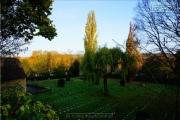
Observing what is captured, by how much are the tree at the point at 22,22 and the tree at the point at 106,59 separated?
13299 millimetres

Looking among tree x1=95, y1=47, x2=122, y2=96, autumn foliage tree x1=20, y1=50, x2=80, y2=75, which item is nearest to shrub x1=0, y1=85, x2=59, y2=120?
tree x1=95, y1=47, x2=122, y2=96

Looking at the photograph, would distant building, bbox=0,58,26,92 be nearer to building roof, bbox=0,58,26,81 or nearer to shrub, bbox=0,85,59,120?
building roof, bbox=0,58,26,81

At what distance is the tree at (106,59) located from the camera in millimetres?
20997

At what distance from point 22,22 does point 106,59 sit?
14455 mm

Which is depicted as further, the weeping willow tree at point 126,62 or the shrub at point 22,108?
the weeping willow tree at point 126,62

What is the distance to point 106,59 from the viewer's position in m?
21.0

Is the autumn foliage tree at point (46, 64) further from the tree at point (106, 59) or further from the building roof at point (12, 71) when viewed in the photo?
the tree at point (106, 59)

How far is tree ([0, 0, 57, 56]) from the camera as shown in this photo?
6.89 metres

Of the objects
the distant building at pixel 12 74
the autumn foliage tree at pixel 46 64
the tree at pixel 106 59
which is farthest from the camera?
the autumn foliage tree at pixel 46 64

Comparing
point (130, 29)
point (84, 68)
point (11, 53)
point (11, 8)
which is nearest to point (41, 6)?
point (11, 8)

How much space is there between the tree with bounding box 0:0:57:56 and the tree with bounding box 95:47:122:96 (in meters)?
13.3

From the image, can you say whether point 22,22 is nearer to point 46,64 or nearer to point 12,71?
point 12,71

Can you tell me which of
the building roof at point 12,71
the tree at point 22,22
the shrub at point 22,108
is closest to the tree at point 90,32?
the building roof at point 12,71

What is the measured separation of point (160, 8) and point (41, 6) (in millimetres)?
4984
